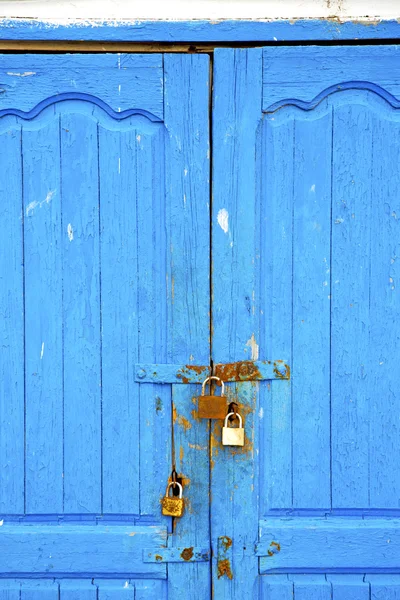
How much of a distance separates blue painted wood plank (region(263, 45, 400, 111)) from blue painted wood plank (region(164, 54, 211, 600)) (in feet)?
0.64

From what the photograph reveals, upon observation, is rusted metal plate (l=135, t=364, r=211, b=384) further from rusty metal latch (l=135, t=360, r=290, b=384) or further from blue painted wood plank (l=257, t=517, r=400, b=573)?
blue painted wood plank (l=257, t=517, r=400, b=573)

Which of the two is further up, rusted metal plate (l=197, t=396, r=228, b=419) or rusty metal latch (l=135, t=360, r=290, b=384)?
rusty metal latch (l=135, t=360, r=290, b=384)

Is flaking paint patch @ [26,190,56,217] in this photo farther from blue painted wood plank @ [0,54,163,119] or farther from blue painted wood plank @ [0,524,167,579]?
blue painted wood plank @ [0,524,167,579]

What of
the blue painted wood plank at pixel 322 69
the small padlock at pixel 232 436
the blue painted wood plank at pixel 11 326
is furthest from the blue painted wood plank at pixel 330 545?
the blue painted wood plank at pixel 322 69

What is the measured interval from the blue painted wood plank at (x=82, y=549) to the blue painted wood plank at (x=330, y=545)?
0.33m

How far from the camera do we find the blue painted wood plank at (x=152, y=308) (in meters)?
2.09

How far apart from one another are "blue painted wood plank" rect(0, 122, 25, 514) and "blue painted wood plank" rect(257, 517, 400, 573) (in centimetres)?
76

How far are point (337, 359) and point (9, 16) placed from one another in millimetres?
1388

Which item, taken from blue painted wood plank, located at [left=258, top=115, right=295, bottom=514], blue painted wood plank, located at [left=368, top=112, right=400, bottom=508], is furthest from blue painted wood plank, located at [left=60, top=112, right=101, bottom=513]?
Answer: blue painted wood plank, located at [left=368, top=112, right=400, bottom=508]

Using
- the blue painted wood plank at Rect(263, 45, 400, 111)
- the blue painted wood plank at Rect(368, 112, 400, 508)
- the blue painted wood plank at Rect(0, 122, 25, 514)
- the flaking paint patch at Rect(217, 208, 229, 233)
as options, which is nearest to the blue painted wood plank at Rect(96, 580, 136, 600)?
the blue painted wood plank at Rect(0, 122, 25, 514)

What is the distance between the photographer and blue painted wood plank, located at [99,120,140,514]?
2.09 m

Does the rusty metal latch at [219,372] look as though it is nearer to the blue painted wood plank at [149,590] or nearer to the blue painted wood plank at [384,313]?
the blue painted wood plank at [384,313]

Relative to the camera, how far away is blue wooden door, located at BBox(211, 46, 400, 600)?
2.07 m

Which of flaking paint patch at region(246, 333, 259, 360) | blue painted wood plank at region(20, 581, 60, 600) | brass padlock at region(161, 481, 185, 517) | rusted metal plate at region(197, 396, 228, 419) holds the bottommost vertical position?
blue painted wood plank at region(20, 581, 60, 600)
